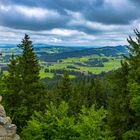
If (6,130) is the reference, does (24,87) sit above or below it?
above

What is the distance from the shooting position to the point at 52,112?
31844 mm

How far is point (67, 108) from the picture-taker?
107ft

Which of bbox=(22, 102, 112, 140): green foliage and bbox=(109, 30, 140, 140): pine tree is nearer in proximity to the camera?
bbox=(22, 102, 112, 140): green foliage

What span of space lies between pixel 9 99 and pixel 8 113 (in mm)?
2152

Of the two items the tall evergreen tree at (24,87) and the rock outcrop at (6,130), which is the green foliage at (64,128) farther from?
the tall evergreen tree at (24,87)

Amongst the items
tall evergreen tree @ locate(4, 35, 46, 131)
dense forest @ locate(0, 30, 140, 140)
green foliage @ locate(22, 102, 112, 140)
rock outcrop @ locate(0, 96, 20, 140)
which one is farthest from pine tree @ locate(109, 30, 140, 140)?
→ rock outcrop @ locate(0, 96, 20, 140)

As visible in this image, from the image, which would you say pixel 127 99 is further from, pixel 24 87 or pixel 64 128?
pixel 24 87

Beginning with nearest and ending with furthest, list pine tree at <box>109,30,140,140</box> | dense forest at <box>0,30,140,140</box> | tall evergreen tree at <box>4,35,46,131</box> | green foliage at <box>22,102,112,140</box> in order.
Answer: green foliage at <box>22,102,112,140</box> < dense forest at <box>0,30,140,140</box> < pine tree at <box>109,30,140,140</box> < tall evergreen tree at <box>4,35,46,131</box>

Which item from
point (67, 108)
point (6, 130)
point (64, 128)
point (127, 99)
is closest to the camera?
point (6, 130)

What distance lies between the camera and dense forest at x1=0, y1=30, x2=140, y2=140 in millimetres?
30625

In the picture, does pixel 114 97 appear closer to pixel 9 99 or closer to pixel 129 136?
pixel 129 136

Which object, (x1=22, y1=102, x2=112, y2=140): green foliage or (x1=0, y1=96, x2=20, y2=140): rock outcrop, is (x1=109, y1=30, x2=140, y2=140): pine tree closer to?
(x1=22, y1=102, x2=112, y2=140): green foliage

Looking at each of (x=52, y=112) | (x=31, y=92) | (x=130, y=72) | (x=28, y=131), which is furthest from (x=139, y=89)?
(x=31, y=92)

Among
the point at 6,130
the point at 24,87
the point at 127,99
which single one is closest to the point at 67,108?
the point at 6,130
